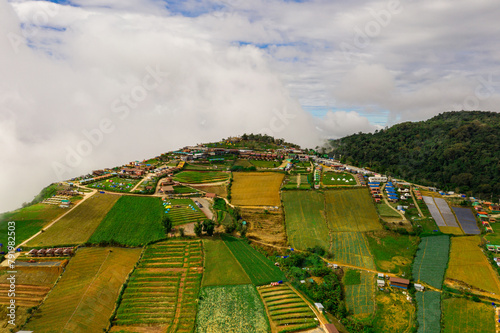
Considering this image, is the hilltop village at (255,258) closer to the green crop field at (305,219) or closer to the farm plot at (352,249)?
the farm plot at (352,249)

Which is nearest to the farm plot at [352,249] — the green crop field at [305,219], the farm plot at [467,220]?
the green crop field at [305,219]

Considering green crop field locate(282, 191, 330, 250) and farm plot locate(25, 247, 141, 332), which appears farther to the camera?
green crop field locate(282, 191, 330, 250)

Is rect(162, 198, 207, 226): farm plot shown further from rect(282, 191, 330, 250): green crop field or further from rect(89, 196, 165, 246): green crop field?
rect(282, 191, 330, 250): green crop field

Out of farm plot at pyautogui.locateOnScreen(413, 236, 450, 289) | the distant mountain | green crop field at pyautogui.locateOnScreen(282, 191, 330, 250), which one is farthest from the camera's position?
the distant mountain

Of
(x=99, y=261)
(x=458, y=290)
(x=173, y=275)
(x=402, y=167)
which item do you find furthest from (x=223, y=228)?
(x=402, y=167)

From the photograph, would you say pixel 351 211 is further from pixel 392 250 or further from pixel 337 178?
pixel 337 178

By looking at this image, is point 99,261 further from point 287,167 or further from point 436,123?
point 436,123

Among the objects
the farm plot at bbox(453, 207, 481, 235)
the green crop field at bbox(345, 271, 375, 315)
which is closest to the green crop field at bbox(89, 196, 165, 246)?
the green crop field at bbox(345, 271, 375, 315)
